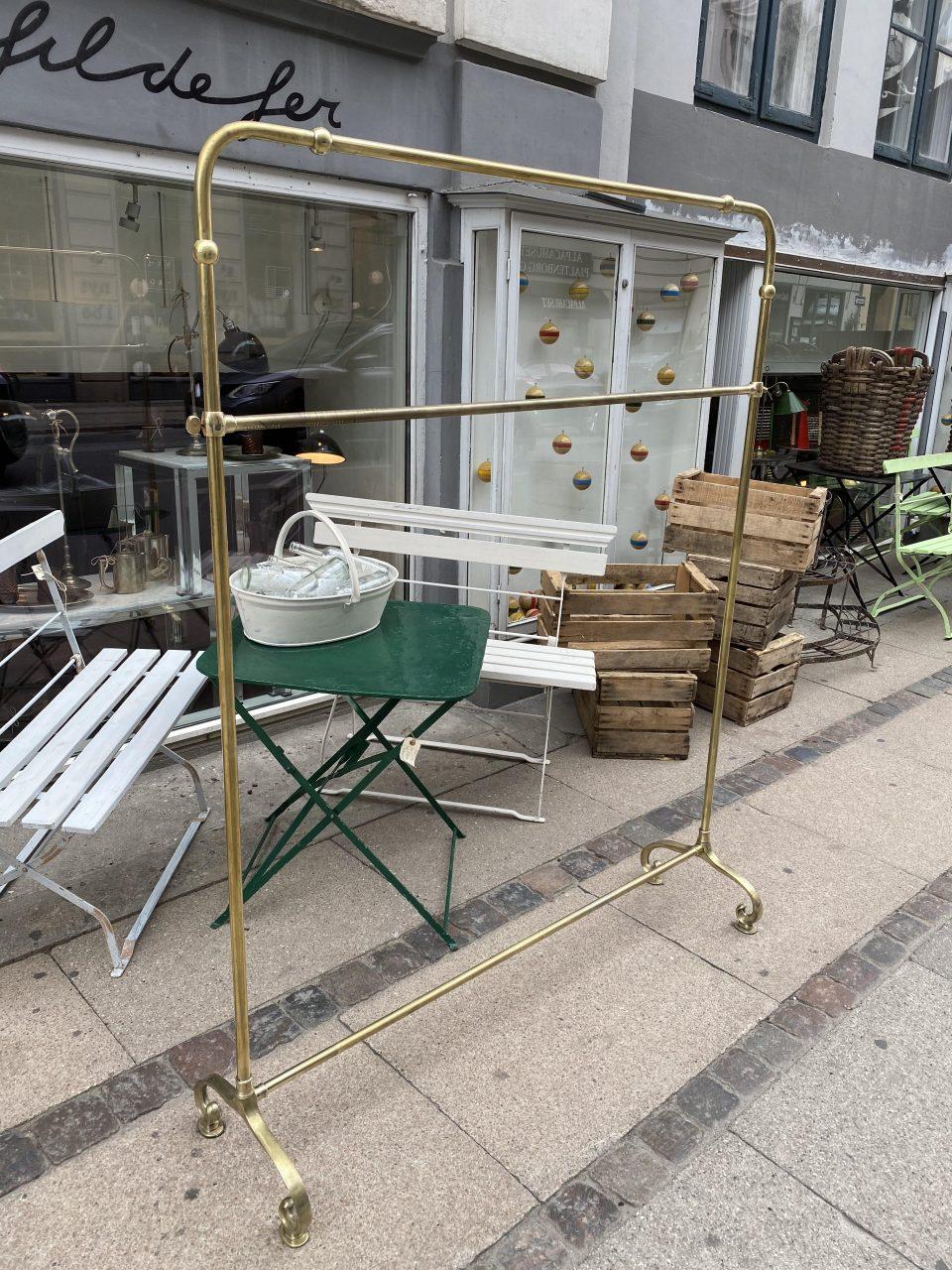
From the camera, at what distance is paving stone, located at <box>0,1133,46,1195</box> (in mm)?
2172

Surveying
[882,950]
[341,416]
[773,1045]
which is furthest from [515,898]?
[341,416]

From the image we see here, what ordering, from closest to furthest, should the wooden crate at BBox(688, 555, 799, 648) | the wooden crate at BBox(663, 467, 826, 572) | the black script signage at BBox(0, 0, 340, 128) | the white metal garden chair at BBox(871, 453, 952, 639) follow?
1. the black script signage at BBox(0, 0, 340, 128)
2. the wooden crate at BBox(688, 555, 799, 648)
3. the wooden crate at BBox(663, 467, 826, 572)
4. the white metal garden chair at BBox(871, 453, 952, 639)

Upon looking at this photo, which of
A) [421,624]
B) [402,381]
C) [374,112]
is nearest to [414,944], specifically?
[421,624]

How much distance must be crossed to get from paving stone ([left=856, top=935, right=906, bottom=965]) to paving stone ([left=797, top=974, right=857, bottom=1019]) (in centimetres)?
21

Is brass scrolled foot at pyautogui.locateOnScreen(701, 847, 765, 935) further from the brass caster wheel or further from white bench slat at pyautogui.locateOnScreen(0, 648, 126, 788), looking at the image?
white bench slat at pyautogui.locateOnScreen(0, 648, 126, 788)

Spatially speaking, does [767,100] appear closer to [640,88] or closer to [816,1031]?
[640,88]

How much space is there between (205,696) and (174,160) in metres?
2.25

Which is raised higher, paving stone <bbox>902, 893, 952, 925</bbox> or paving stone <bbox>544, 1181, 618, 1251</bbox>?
paving stone <bbox>544, 1181, 618, 1251</bbox>

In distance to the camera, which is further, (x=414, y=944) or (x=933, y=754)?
(x=933, y=754)

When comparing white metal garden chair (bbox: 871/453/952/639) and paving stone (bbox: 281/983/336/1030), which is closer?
paving stone (bbox: 281/983/336/1030)

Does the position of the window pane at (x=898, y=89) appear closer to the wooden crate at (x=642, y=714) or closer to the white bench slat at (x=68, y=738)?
the wooden crate at (x=642, y=714)

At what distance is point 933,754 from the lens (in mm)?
4758

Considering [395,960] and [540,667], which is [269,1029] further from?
[540,667]

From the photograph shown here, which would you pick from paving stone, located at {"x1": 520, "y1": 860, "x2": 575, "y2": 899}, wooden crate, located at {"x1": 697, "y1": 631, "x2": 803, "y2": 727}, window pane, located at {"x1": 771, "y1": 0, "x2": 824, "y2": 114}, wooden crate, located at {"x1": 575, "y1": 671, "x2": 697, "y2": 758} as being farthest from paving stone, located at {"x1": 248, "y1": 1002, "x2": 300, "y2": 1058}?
window pane, located at {"x1": 771, "y1": 0, "x2": 824, "y2": 114}
